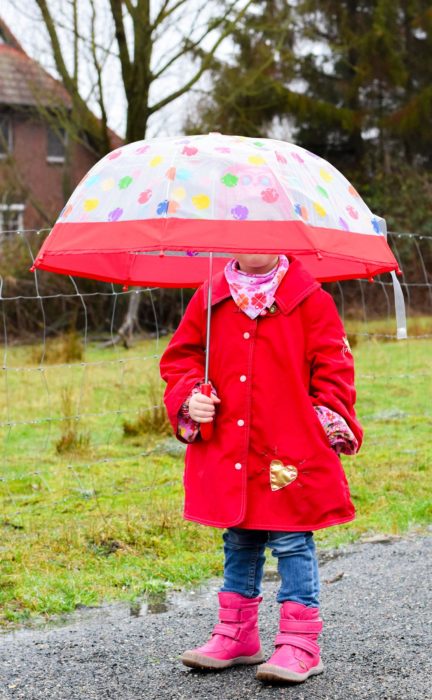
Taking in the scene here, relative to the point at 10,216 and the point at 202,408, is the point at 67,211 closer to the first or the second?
the point at 202,408

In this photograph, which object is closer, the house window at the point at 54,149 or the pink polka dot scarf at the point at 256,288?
the pink polka dot scarf at the point at 256,288

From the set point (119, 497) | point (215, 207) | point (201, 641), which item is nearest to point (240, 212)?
point (215, 207)

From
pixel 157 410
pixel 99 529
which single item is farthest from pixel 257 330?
pixel 157 410

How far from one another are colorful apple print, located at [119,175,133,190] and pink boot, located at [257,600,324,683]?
1.46 metres

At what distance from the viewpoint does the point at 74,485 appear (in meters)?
6.71

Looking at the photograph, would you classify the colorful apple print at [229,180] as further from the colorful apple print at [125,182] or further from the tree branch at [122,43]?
the tree branch at [122,43]

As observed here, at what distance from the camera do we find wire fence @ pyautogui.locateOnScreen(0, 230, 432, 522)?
6867 millimetres

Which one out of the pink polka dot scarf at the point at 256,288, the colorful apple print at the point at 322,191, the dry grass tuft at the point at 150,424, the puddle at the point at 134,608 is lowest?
the puddle at the point at 134,608

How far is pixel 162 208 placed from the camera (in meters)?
2.98

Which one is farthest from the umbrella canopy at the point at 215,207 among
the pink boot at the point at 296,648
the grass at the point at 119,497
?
the grass at the point at 119,497

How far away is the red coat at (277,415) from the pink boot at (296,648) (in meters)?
0.30

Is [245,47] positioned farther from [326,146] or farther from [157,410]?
[157,410]

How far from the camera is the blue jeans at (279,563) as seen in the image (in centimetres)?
333

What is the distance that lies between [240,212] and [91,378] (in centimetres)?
914
